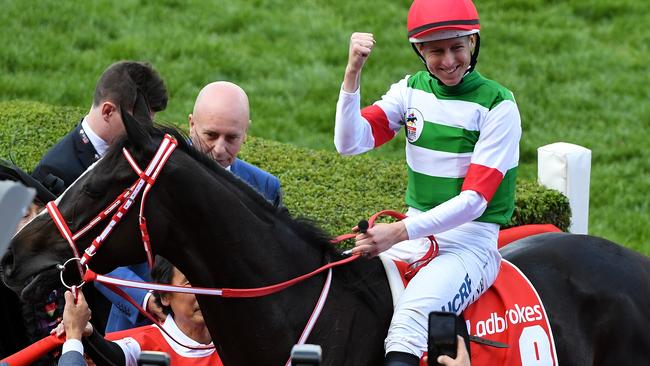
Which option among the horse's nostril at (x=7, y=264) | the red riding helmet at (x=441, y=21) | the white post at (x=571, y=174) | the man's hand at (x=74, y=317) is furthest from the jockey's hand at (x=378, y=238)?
the white post at (x=571, y=174)

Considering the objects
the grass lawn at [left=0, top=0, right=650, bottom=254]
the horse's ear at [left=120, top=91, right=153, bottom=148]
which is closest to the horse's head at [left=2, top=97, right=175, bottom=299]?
the horse's ear at [left=120, top=91, right=153, bottom=148]

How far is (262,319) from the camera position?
4.06 meters

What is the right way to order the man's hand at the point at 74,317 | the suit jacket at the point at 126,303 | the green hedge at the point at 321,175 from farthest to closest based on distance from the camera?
the green hedge at the point at 321,175, the suit jacket at the point at 126,303, the man's hand at the point at 74,317

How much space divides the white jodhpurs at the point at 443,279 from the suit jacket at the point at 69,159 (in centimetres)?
151

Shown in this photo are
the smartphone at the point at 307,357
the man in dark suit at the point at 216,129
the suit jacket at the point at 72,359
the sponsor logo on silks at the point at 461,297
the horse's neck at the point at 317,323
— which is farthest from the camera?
the man in dark suit at the point at 216,129

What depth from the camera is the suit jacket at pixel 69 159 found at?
520 cm

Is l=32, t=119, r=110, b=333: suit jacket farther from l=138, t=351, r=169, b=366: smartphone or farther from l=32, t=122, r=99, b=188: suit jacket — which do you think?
l=138, t=351, r=169, b=366: smartphone

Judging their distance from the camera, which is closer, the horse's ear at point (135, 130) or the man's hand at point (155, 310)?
the horse's ear at point (135, 130)

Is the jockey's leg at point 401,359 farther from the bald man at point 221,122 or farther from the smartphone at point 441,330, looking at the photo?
the bald man at point 221,122

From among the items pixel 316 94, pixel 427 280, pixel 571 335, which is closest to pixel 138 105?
pixel 427 280

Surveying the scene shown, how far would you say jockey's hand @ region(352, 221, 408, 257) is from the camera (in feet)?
13.7

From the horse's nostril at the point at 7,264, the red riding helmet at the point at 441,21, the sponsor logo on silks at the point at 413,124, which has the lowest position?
the horse's nostril at the point at 7,264

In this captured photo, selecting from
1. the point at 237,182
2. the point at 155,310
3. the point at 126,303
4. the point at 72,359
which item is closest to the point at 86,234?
the point at 72,359

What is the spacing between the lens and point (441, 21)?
4348mm
